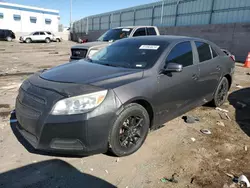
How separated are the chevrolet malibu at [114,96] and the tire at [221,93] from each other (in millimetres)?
709

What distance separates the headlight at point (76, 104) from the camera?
2.77 m

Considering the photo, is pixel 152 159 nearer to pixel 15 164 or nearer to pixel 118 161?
pixel 118 161

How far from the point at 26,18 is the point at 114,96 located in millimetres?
52832

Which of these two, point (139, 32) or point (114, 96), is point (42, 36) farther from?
point (114, 96)

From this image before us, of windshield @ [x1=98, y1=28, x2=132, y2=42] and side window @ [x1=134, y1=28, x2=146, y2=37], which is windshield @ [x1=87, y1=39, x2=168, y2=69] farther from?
side window @ [x1=134, y1=28, x2=146, y2=37]

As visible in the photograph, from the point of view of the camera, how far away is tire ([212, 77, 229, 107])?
523cm

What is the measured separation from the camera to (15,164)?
303 cm

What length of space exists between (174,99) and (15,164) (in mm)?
2522

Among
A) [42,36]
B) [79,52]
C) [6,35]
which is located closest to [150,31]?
[79,52]

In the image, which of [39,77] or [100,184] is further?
[39,77]

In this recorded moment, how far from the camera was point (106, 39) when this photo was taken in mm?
9633

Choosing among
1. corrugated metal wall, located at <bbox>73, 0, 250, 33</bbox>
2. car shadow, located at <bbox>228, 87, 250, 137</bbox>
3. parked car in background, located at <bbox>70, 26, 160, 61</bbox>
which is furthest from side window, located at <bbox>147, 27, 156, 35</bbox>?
corrugated metal wall, located at <bbox>73, 0, 250, 33</bbox>

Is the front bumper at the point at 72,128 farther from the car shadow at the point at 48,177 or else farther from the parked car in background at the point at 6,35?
the parked car in background at the point at 6,35

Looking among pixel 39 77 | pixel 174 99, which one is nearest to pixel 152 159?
pixel 174 99
